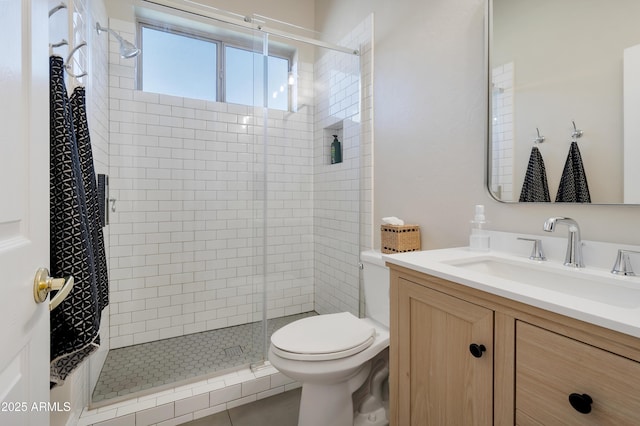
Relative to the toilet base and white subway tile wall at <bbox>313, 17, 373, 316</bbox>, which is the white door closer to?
the toilet base

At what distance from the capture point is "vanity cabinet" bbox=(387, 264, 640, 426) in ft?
1.90

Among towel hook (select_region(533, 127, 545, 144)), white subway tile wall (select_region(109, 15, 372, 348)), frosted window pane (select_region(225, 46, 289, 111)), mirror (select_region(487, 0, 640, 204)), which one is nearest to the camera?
mirror (select_region(487, 0, 640, 204))

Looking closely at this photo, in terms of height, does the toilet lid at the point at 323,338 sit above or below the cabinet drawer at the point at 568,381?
below

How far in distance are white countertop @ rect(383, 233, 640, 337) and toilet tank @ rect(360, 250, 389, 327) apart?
0.40 metres

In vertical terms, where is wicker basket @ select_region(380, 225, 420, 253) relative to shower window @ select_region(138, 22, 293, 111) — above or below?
below

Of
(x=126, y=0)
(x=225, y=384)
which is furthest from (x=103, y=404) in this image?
(x=126, y=0)

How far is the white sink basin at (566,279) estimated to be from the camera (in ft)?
2.68

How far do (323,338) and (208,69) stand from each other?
215 centimetres

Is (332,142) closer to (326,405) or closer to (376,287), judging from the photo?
(376,287)

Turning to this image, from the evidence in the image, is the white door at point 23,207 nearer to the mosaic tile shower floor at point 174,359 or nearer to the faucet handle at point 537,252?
the mosaic tile shower floor at point 174,359

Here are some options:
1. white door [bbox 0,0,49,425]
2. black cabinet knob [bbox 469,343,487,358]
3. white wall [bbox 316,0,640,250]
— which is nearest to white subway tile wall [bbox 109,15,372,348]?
white wall [bbox 316,0,640,250]

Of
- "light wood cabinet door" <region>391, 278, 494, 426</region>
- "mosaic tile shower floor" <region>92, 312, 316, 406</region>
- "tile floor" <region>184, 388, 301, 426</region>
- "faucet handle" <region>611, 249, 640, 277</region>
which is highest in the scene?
"faucet handle" <region>611, 249, 640, 277</region>

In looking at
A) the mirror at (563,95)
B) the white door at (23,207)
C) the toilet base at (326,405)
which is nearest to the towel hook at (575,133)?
the mirror at (563,95)

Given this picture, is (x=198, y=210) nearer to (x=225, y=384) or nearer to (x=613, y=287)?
(x=225, y=384)
